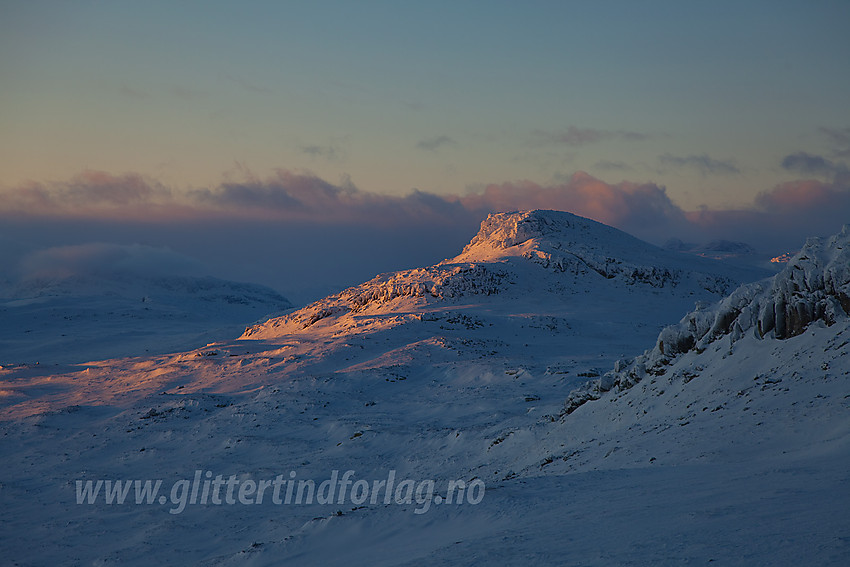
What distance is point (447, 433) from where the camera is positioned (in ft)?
70.4

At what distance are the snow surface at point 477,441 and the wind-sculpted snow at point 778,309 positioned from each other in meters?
0.07

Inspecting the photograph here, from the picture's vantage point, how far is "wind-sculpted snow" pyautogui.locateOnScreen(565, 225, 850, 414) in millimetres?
14359

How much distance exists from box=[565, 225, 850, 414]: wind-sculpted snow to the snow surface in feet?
0.22

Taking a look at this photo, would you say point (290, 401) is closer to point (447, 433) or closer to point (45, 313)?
point (447, 433)

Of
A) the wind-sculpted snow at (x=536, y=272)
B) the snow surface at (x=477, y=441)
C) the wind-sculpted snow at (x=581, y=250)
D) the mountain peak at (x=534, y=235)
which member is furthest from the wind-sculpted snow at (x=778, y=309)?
the mountain peak at (x=534, y=235)

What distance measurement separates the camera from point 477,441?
20.0m

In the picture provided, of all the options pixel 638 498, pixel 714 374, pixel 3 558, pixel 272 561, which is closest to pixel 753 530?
pixel 638 498

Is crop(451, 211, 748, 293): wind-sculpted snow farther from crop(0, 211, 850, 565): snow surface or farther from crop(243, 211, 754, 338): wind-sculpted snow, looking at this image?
crop(0, 211, 850, 565): snow surface

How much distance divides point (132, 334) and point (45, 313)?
2129 centimetres

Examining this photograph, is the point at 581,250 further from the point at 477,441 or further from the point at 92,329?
the point at 92,329

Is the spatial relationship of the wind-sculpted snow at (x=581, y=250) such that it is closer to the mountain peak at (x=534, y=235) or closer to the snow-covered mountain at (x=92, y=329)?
the mountain peak at (x=534, y=235)

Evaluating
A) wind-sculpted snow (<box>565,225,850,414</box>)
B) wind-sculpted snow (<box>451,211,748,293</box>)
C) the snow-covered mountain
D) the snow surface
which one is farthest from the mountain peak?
wind-sculpted snow (<box>565,225,850,414</box>)

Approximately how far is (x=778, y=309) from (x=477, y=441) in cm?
948

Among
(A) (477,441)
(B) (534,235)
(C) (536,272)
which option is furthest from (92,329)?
(A) (477,441)
